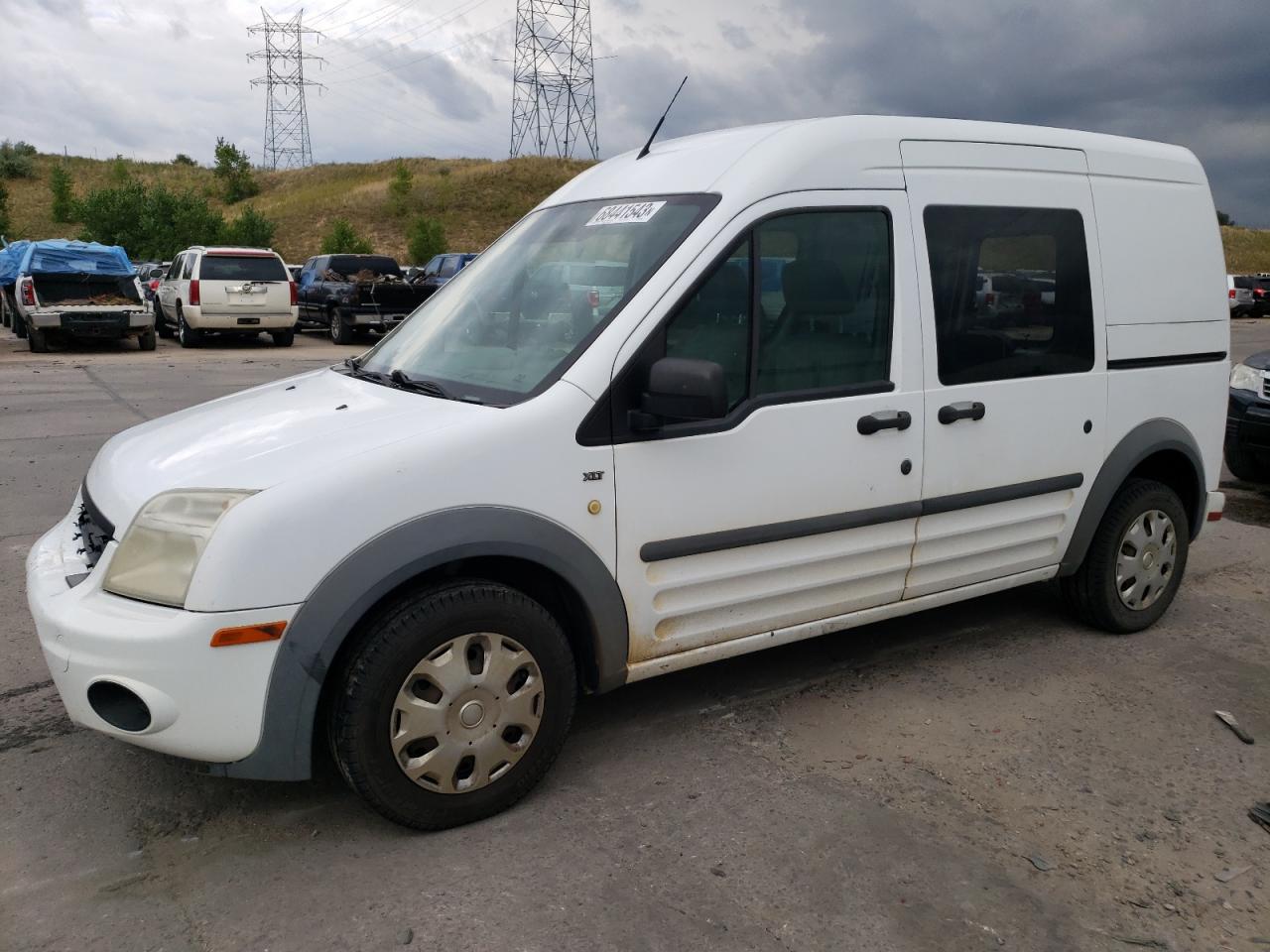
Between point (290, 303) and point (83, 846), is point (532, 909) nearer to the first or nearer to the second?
point (83, 846)

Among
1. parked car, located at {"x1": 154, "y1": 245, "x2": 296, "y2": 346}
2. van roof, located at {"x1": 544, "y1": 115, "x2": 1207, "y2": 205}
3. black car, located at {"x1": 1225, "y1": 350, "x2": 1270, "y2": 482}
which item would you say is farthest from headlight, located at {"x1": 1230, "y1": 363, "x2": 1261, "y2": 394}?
parked car, located at {"x1": 154, "y1": 245, "x2": 296, "y2": 346}

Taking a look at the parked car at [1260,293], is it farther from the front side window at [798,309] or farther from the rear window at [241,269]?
the front side window at [798,309]

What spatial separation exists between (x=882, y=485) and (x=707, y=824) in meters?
1.36

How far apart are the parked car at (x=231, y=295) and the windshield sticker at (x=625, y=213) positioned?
656 inches

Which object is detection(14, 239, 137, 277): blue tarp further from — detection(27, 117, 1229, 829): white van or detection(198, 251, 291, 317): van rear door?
detection(27, 117, 1229, 829): white van

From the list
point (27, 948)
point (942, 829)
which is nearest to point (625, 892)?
point (942, 829)

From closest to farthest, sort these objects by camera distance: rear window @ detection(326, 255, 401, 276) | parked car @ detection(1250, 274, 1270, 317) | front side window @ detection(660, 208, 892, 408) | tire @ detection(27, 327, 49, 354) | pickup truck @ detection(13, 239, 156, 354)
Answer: front side window @ detection(660, 208, 892, 408) < pickup truck @ detection(13, 239, 156, 354) < tire @ detection(27, 327, 49, 354) < rear window @ detection(326, 255, 401, 276) < parked car @ detection(1250, 274, 1270, 317)

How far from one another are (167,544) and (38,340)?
17.6 meters

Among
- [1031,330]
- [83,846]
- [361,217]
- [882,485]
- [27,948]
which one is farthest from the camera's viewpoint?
[361,217]

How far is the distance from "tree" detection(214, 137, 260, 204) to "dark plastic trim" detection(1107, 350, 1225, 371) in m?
62.9

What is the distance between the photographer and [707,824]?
3.18 meters

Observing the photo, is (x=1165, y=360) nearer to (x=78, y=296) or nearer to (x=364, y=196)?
(x=78, y=296)

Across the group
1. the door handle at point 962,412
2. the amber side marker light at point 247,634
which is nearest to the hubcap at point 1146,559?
the door handle at point 962,412

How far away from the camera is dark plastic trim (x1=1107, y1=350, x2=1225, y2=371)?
450 cm
